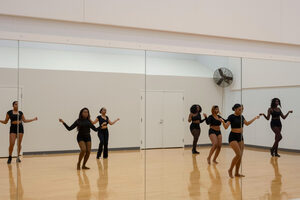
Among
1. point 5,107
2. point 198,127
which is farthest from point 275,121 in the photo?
point 5,107

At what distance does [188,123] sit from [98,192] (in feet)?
4.80

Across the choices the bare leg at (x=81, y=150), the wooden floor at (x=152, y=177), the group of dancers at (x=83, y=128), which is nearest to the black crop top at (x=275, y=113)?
the wooden floor at (x=152, y=177)

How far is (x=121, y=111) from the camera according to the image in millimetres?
3895

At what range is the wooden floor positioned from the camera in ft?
11.3

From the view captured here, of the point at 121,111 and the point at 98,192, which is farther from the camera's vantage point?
the point at 121,111

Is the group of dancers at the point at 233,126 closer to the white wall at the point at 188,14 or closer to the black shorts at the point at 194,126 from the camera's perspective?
the black shorts at the point at 194,126

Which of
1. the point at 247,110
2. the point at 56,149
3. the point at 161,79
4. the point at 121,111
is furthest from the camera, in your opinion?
the point at 247,110

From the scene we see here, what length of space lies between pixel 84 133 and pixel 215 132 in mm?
1819

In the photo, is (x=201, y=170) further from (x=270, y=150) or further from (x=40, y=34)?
(x=40, y=34)

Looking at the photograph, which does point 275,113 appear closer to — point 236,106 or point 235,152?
point 236,106

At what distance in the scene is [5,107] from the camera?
345 centimetres

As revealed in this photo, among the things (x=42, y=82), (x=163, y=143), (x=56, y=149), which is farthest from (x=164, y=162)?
(x=42, y=82)

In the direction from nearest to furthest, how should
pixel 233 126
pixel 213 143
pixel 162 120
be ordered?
pixel 162 120 < pixel 213 143 < pixel 233 126

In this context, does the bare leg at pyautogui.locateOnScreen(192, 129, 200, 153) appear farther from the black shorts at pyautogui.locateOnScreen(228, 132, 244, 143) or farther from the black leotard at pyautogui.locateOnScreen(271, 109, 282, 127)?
the black leotard at pyautogui.locateOnScreen(271, 109, 282, 127)
